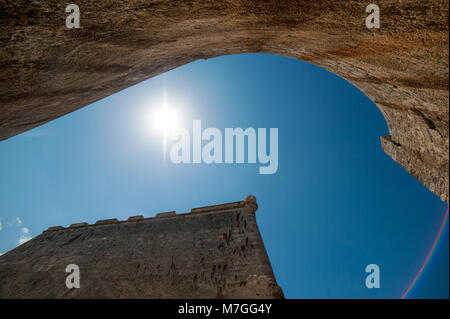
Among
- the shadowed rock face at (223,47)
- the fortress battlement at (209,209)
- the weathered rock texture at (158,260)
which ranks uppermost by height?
the shadowed rock face at (223,47)

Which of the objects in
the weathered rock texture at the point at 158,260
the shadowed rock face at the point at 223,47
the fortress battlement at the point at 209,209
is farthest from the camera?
the fortress battlement at the point at 209,209

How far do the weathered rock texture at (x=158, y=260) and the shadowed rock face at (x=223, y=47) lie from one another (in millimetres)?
3974

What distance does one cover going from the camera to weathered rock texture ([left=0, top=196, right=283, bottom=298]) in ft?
13.8

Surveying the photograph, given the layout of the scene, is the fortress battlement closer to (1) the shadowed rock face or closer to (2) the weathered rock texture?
(2) the weathered rock texture

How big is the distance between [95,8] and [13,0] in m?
0.61

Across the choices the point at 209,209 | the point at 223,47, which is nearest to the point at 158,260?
the point at 209,209

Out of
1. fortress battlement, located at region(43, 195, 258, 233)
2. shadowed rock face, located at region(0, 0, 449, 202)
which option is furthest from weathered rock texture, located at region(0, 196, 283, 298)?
shadowed rock face, located at region(0, 0, 449, 202)

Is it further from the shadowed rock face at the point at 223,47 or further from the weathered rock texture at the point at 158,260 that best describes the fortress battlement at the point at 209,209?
the shadowed rock face at the point at 223,47

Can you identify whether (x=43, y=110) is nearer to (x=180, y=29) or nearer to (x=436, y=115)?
(x=180, y=29)

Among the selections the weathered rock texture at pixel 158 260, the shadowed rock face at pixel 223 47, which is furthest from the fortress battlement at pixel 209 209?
the shadowed rock face at pixel 223 47

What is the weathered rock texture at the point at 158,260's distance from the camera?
13.8ft

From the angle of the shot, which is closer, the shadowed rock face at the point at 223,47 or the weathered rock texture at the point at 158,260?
the shadowed rock face at the point at 223,47

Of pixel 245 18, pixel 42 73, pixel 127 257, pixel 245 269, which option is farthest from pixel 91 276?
pixel 245 18
